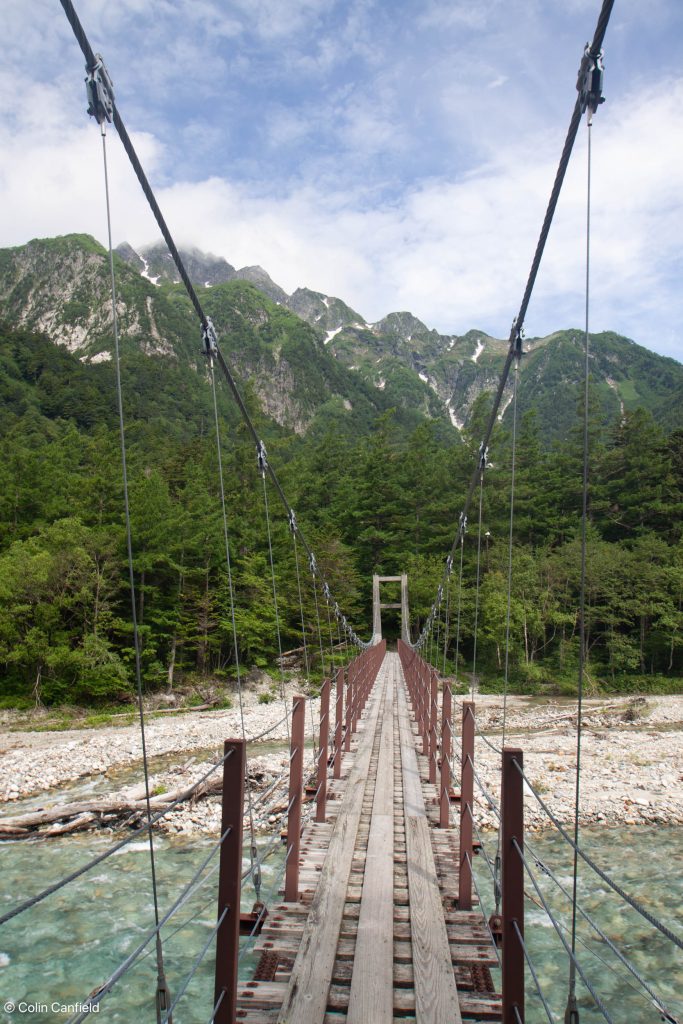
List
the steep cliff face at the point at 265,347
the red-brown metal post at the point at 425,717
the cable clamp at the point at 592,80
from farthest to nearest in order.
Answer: the steep cliff face at the point at 265,347
the red-brown metal post at the point at 425,717
the cable clamp at the point at 592,80

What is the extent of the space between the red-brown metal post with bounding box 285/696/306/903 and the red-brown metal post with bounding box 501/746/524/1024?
1009mm

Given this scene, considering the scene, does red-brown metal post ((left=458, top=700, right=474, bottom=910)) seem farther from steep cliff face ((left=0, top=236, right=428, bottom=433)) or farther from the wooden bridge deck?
steep cliff face ((left=0, top=236, right=428, bottom=433))

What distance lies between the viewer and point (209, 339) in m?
3.72

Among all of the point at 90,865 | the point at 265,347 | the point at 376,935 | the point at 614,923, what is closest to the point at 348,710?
the point at 614,923

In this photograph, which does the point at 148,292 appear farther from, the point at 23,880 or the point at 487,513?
the point at 23,880

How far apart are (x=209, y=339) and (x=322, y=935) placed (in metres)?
3.14

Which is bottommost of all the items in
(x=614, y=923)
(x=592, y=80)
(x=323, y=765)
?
(x=614, y=923)

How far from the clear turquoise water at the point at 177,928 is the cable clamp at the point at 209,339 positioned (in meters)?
3.08

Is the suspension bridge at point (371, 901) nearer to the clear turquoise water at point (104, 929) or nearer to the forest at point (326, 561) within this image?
the clear turquoise water at point (104, 929)

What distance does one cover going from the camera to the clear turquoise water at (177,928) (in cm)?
375

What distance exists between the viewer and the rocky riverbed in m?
6.84

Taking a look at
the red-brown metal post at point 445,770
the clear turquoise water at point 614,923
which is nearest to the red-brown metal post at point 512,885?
the red-brown metal post at point 445,770

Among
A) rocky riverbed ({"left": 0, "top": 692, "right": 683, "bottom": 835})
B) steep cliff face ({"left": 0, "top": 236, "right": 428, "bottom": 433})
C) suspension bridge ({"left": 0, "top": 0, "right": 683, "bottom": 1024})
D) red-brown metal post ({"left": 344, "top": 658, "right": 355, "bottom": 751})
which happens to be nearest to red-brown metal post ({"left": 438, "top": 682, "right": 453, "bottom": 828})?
suspension bridge ({"left": 0, "top": 0, "right": 683, "bottom": 1024})

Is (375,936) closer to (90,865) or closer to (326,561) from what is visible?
(90,865)
